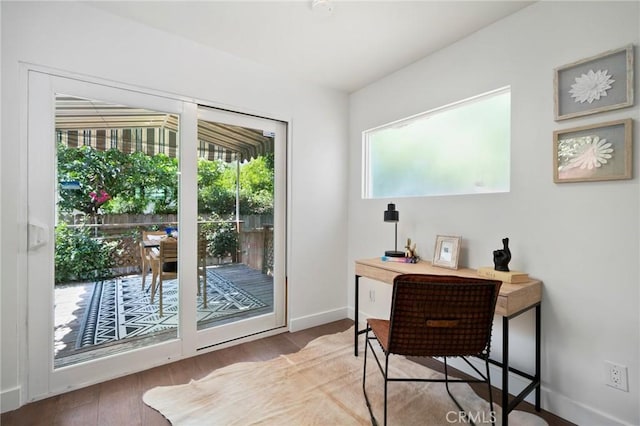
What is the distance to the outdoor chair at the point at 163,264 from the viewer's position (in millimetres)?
2387

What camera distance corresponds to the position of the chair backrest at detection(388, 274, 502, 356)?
4.91ft

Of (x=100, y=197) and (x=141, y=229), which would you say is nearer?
(x=100, y=197)

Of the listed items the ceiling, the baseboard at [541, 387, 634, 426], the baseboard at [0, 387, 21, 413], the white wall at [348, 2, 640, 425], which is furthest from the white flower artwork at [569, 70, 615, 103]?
the baseboard at [0, 387, 21, 413]

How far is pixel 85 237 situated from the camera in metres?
2.09

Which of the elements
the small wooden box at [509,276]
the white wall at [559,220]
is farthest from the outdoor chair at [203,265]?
the small wooden box at [509,276]

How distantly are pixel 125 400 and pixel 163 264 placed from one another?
3.14 ft

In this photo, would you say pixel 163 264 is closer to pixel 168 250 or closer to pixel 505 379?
pixel 168 250

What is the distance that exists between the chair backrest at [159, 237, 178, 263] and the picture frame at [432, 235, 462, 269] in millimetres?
2154

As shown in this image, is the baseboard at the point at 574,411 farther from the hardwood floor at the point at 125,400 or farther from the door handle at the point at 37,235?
the door handle at the point at 37,235

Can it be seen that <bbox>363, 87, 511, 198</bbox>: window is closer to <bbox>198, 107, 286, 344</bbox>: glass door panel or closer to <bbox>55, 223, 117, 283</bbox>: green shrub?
<bbox>198, 107, 286, 344</bbox>: glass door panel

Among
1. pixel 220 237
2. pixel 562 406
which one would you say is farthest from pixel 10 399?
pixel 562 406

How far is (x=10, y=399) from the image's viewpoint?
5.80ft

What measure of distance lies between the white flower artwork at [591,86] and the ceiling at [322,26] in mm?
676

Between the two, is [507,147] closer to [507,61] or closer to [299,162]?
[507,61]
